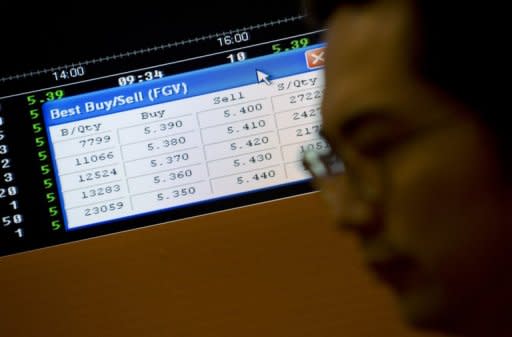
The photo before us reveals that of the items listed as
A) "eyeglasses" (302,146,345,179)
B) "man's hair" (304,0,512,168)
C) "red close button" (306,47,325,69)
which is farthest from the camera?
"red close button" (306,47,325,69)

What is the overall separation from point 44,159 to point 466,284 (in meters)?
1.00

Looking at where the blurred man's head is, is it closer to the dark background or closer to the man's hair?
the man's hair

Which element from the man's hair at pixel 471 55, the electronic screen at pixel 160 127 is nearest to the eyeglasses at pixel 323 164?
the man's hair at pixel 471 55

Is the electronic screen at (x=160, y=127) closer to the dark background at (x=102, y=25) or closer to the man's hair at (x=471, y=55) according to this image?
the dark background at (x=102, y=25)

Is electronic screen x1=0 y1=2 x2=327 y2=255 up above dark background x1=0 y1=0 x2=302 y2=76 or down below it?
below

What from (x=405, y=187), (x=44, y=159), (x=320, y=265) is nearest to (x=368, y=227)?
(x=405, y=187)

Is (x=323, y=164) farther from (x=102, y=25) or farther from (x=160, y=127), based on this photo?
(x=102, y=25)

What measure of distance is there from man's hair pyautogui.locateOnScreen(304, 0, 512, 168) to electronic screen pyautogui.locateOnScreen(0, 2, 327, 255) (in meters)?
0.78

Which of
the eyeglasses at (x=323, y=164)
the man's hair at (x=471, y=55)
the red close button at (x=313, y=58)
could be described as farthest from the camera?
the red close button at (x=313, y=58)

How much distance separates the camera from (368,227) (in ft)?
1.91

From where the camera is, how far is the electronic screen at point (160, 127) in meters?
1.31

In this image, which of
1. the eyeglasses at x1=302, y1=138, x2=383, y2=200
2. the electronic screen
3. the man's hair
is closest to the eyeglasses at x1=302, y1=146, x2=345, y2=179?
the eyeglasses at x1=302, y1=138, x2=383, y2=200

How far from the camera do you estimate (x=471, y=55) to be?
511mm

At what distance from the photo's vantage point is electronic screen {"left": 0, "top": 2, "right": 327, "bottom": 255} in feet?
4.31
